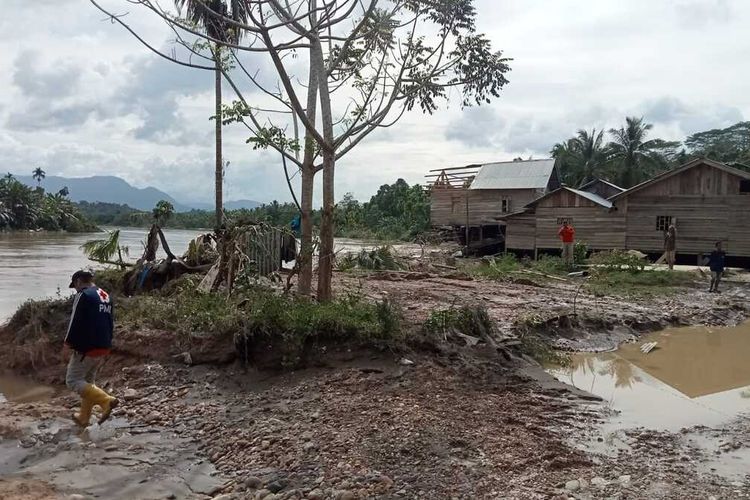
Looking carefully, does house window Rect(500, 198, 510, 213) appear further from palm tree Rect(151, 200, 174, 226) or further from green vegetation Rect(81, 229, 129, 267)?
green vegetation Rect(81, 229, 129, 267)

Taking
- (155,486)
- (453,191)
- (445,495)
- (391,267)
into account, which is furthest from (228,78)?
(453,191)

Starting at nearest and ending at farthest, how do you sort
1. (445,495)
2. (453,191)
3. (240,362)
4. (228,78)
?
1. (445,495)
2. (240,362)
3. (228,78)
4. (453,191)

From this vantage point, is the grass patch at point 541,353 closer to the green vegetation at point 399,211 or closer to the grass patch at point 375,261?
the grass patch at point 375,261

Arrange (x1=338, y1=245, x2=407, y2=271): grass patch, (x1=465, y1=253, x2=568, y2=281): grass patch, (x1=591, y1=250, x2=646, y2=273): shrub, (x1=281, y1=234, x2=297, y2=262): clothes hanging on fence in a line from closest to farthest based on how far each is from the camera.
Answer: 1. (x1=281, y1=234, x2=297, y2=262): clothes hanging on fence
2. (x1=465, y1=253, x2=568, y2=281): grass patch
3. (x1=591, y1=250, x2=646, y2=273): shrub
4. (x1=338, y1=245, x2=407, y2=271): grass patch

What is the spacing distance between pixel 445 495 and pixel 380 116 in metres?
6.36

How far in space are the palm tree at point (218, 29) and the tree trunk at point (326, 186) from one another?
4.19 feet

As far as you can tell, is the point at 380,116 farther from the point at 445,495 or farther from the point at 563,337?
the point at 445,495

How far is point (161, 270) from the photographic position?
11812 mm

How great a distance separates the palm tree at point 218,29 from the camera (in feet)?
31.5

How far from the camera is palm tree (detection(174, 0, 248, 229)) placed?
31.5ft

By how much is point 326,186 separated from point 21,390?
15.3 ft

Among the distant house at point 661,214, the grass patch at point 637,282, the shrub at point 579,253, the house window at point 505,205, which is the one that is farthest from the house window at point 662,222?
the house window at point 505,205

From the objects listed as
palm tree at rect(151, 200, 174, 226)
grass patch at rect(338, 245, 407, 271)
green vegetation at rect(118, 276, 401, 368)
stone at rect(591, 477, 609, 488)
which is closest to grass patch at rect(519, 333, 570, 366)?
green vegetation at rect(118, 276, 401, 368)

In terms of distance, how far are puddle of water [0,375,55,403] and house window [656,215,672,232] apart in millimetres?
23765
